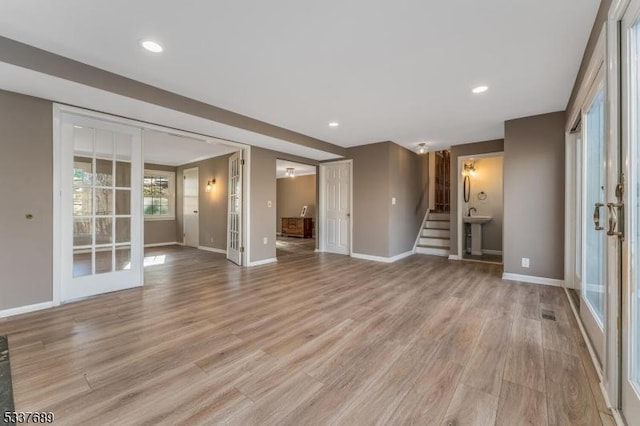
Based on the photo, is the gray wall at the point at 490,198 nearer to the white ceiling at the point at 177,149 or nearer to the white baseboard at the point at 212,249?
the white ceiling at the point at 177,149

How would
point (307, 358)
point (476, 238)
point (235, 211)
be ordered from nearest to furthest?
point (307, 358)
point (235, 211)
point (476, 238)

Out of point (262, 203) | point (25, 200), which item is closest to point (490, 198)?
point (262, 203)

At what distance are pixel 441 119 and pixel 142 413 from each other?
4615 millimetres

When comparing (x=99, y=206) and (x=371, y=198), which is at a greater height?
(x=371, y=198)

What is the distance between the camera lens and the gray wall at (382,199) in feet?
18.0

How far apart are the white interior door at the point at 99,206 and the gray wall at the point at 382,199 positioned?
4065mm

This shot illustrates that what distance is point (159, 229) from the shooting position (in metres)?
7.57

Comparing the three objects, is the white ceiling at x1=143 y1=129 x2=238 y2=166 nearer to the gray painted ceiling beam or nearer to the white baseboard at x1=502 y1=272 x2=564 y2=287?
the gray painted ceiling beam

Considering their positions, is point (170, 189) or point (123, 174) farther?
point (170, 189)

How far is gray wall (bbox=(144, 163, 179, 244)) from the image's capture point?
735 cm

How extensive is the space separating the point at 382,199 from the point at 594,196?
3.23 meters

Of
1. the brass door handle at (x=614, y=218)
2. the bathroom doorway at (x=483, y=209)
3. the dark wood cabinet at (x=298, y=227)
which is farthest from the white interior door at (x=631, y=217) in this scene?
the dark wood cabinet at (x=298, y=227)

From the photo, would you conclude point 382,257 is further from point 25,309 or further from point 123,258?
point 25,309

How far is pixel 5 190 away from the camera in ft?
8.71
